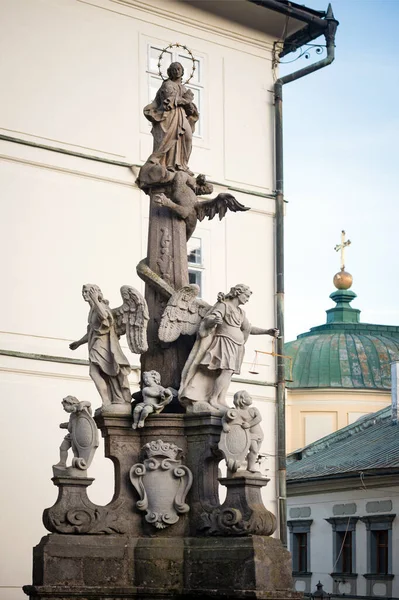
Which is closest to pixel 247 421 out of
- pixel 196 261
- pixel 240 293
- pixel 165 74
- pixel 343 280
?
pixel 240 293

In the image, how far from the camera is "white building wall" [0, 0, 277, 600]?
69.3ft

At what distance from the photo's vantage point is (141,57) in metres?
23.7

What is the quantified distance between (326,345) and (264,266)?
26712 millimetres

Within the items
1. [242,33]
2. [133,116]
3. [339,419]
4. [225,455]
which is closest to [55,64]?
[133,116]

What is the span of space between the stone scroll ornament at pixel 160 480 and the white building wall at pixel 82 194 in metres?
7.63

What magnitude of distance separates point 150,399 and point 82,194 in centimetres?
982

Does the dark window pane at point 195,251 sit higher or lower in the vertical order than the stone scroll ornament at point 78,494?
higher

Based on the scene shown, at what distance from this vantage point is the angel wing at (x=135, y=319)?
13.5 meters

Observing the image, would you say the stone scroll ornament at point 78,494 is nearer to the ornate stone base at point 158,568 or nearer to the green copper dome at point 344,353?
the ornate stone base at point 158,568

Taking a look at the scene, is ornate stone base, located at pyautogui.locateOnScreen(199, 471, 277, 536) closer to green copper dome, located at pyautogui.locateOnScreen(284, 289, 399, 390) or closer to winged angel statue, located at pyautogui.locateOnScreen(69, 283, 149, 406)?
winged angel statue, located at pyautogui.locateOnScreen(69, 283, 149, 406)

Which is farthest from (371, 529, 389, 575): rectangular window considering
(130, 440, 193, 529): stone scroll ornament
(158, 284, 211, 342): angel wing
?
(130, 440, 193, 529): stone scroll ornament

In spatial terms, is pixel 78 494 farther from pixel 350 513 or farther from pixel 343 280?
pixel 343 280

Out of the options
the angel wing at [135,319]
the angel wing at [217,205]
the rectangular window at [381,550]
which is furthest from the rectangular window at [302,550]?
the angel wing at [135,319]

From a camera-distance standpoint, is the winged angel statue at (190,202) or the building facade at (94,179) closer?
the winged angel statue at (190,202)
